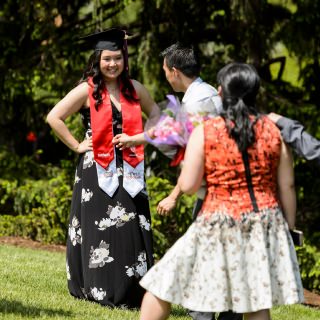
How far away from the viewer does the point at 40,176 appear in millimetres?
13719

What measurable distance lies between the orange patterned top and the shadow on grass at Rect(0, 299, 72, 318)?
1780 millimetres

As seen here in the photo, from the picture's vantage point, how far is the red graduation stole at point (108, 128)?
6348 mm

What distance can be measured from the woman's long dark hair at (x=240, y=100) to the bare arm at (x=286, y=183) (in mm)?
214

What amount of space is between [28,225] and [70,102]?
648 cm

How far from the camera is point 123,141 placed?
222 inches

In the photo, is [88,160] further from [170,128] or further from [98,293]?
[170,128]

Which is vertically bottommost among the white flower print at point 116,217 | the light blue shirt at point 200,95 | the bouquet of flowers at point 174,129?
the white flower print at point 116,217

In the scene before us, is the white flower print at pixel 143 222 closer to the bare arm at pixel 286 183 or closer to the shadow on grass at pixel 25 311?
the shadow on grass at pixel 25 311

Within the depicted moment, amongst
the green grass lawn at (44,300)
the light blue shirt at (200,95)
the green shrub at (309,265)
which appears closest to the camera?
the light blue shirt at (200,95)

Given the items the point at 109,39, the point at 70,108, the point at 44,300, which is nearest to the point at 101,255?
the point at 44,300

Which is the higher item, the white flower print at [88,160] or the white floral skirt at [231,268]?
the white flower print at [88,160]

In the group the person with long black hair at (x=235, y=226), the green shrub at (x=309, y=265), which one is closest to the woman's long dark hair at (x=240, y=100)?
the person with long black hair at (x=235, y=226)

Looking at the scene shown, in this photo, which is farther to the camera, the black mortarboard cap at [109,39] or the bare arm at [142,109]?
the black mortarboard cap at [109,39]

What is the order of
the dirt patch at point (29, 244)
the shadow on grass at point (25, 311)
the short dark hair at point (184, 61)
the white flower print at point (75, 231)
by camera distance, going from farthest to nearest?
the dirt patch at point (29, 244) < the white flower print at point (75, 231) < the shadow on grass at point (25, 311) < the short dark hair at point (184, 61)
